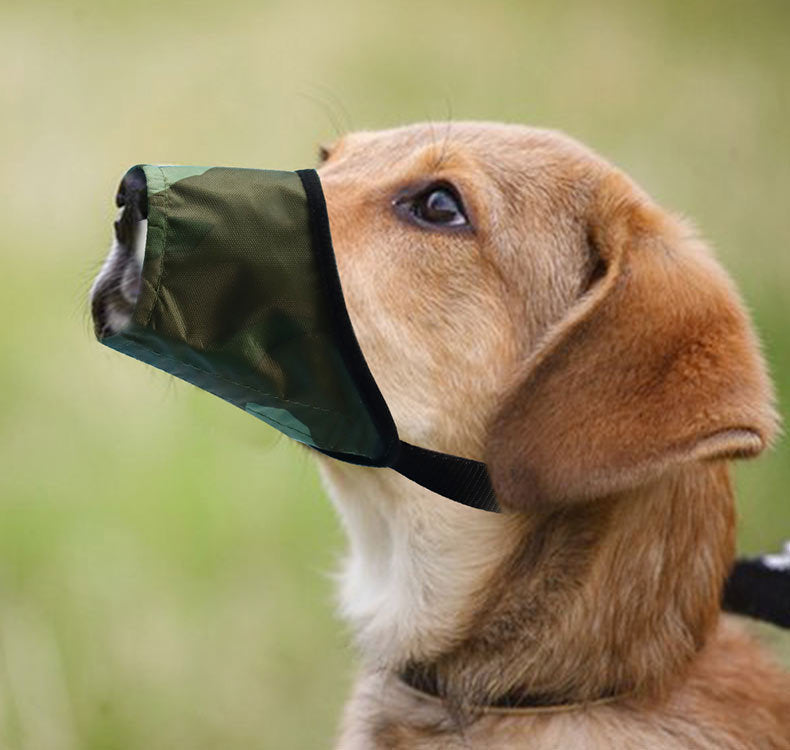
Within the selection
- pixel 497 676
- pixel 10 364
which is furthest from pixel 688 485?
pixel 10 364

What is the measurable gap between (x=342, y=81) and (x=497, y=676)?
4881mm

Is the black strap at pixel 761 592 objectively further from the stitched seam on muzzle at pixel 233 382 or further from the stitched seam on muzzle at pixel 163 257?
the stitched seam on muzzle at pixel 163 257

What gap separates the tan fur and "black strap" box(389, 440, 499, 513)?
0.04 meters

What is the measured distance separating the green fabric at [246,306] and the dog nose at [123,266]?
42 millimetres

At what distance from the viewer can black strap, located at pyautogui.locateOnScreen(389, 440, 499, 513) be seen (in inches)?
110

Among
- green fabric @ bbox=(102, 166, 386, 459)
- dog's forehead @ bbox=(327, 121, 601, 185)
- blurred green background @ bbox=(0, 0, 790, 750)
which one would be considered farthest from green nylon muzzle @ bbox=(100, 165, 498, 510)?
blurred green background @ bbox=(0, 0, 790, 750)

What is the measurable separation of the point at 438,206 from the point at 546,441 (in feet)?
2.14

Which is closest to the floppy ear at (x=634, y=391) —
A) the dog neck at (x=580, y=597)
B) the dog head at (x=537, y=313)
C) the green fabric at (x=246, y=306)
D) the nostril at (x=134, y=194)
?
the dog head at (x=537, y=313)

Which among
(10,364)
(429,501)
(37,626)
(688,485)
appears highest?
(688,485)

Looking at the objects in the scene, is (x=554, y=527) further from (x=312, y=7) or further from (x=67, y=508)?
(x=312, y=7)

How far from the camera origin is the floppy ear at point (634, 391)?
97.8 inches

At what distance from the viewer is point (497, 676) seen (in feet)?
9.08

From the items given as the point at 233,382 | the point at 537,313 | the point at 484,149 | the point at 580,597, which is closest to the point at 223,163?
the point at 484,149

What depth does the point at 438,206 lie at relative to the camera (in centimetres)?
292
